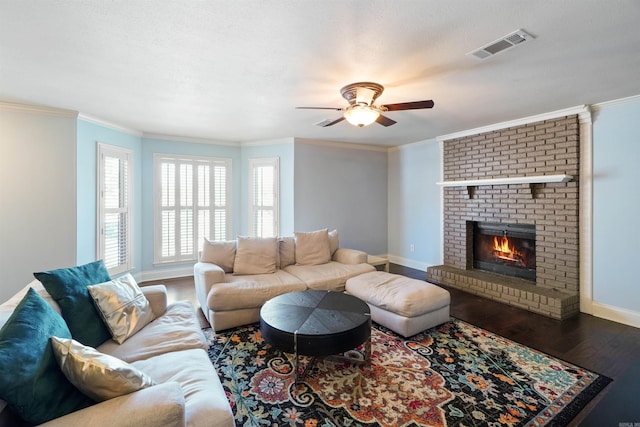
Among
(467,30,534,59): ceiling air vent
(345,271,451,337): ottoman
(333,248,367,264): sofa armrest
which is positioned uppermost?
(467,30,534,59): ceiling air vent

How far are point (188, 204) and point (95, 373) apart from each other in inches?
176

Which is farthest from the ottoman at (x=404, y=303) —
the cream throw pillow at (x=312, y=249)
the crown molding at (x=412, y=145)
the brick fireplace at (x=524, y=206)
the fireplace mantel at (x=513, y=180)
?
the crown molding at (x=412, y=145)

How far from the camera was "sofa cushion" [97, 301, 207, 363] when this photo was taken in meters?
1.78

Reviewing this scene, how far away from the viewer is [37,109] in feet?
11.2

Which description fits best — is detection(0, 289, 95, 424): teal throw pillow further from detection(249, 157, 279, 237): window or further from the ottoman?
detection(249, 157, 279, 237): window

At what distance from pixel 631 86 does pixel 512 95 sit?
109cm

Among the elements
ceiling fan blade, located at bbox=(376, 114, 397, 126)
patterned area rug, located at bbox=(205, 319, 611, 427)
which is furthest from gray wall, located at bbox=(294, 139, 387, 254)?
patterned area rug, located at bbox=(205, 319, 611, 427)

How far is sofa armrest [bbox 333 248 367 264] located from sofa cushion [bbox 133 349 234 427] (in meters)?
2.61

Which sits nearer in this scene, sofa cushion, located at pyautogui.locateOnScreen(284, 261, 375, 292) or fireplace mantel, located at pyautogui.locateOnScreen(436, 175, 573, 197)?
sofa cushion, located at pyautogui.locateOnScreen(284, 261, 375, 292)

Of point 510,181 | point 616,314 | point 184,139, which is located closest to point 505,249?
point 510,181

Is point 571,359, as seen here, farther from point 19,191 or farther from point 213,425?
point 19,191

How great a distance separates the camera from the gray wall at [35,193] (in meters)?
3.34

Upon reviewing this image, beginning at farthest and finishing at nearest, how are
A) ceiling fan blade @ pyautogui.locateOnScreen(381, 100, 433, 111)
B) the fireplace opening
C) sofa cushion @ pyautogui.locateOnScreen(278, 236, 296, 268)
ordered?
the fireplace opening, sofa cushion @ pyautogui.locateOnScreen(278, 236, 296, 268), ceiling fan blade @ pyautogui.locateOnScreen(381, 100, 433, 111)

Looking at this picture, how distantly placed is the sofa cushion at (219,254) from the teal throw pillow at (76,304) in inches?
65.7
